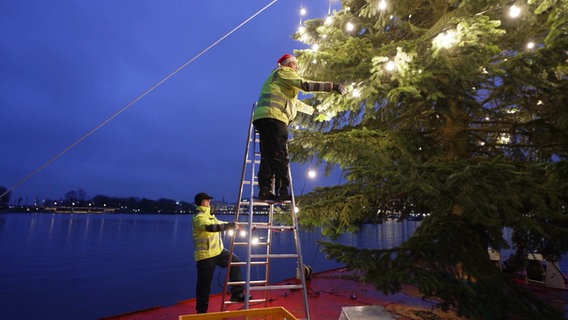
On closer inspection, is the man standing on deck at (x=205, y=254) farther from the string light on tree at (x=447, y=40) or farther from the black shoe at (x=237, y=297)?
the string light on tree at (x=447, y=40)

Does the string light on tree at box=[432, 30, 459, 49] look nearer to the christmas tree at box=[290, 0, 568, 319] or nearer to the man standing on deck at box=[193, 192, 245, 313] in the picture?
the christmas tree at box=[290, 0, 568, 319]

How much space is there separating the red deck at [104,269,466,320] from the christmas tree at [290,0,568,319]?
192 cm

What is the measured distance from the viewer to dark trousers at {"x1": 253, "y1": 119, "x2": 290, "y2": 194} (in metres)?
4.34

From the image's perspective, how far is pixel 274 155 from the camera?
4375 mm

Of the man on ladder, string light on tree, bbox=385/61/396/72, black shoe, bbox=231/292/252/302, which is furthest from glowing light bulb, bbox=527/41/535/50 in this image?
black shoe, bbox=231/292/252/302

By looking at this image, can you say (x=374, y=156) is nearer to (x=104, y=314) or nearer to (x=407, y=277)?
(x=407, y=277)

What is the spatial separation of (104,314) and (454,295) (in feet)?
50.2

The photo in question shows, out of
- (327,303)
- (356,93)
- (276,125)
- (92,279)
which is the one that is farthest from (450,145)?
(92,279)

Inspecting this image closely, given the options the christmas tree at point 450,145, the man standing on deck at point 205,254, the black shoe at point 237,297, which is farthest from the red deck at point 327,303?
the christmas tree at point 450,145

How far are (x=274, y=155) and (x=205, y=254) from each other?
2202 millimetres

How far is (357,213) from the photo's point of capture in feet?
18.2

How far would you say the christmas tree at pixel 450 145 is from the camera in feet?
10.7

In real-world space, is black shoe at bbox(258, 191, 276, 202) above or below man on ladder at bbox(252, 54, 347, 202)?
below

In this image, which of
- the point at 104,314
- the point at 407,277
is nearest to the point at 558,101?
the point at 407,277
